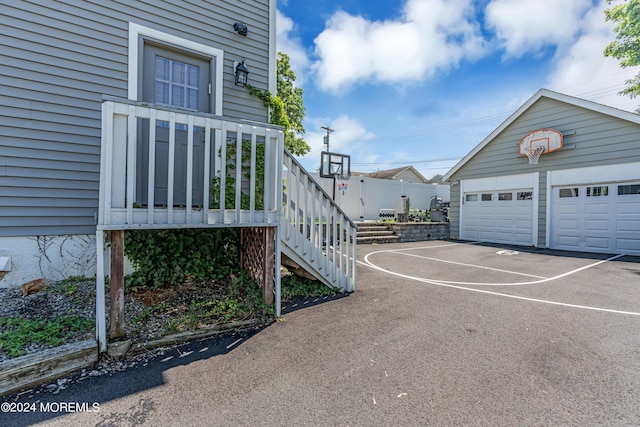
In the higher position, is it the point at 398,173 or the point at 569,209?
the point at 398,173

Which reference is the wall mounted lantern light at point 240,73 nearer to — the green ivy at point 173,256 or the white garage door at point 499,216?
the green ivy at point 173,256

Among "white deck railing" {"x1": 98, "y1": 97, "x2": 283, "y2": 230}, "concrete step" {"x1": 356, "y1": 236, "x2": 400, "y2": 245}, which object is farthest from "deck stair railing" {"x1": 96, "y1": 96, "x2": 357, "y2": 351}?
"concrete step" {"x1": 356, "y1": 236, "x2": 400, "y2": 245}

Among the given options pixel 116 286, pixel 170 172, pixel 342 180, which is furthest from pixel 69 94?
pixel 342 180

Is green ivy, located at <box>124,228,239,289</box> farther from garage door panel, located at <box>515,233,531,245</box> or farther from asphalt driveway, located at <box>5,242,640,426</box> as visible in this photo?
garage door panel, located at <box>515,233,531,245</box>

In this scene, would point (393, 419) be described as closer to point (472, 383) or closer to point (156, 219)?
point (472, 383)

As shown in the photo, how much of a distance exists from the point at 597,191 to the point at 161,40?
1080 centimetres

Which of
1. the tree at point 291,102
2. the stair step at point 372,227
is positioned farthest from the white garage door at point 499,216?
the tree at point 291,102

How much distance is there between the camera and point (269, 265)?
10.6ft

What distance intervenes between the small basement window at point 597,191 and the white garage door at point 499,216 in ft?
4.47

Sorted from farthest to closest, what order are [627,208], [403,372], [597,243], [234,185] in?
[597,243] → [627,208] → [234,185] → [403,372]

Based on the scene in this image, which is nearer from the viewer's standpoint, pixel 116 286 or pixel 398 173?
pixel 116 286

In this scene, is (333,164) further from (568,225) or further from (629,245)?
(629,245)

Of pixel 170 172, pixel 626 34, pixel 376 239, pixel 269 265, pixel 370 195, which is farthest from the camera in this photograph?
pixel 370 195

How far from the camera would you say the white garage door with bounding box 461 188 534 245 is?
9266 millimetres
